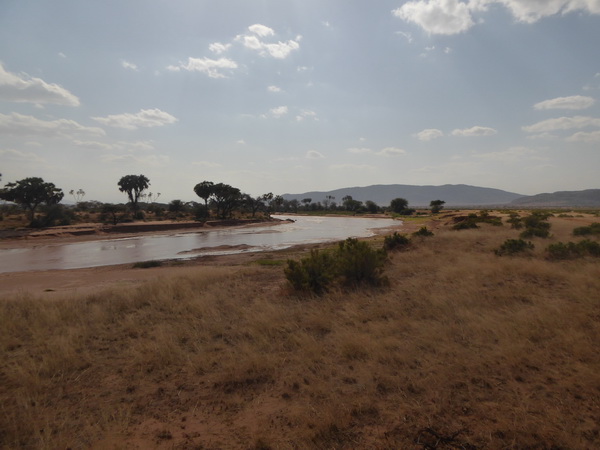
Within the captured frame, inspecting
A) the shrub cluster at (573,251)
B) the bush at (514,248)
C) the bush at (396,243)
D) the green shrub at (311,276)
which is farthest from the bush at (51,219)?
the shrub cluster at (573,251)

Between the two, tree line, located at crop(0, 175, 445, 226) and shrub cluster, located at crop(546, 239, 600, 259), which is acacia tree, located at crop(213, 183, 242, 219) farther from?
shrub cluster, located at crop(546, 239, 600, 259)

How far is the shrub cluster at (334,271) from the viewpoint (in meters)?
Answer: 9.87

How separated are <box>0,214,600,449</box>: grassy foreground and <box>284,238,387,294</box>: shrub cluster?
1.30 m

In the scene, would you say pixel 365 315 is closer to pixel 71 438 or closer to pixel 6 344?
pixel 71 438

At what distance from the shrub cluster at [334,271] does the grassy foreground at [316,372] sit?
4.27ft

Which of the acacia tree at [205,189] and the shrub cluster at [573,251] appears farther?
the acacia tree at [205,189]

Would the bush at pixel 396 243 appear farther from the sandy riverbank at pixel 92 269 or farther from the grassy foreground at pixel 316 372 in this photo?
the grassy foreground at pixel 316 372

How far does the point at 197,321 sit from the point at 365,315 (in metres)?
3.67

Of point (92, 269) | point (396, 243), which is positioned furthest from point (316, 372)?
point (92, 269)

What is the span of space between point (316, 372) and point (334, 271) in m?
5.72

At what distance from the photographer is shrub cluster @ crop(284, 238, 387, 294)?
9867 millimetres

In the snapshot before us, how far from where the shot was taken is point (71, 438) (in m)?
3.68

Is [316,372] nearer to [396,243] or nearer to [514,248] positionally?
[514,248]

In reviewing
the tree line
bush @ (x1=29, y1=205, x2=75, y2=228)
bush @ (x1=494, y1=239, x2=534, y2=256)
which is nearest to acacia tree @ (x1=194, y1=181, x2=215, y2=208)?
the tree line
